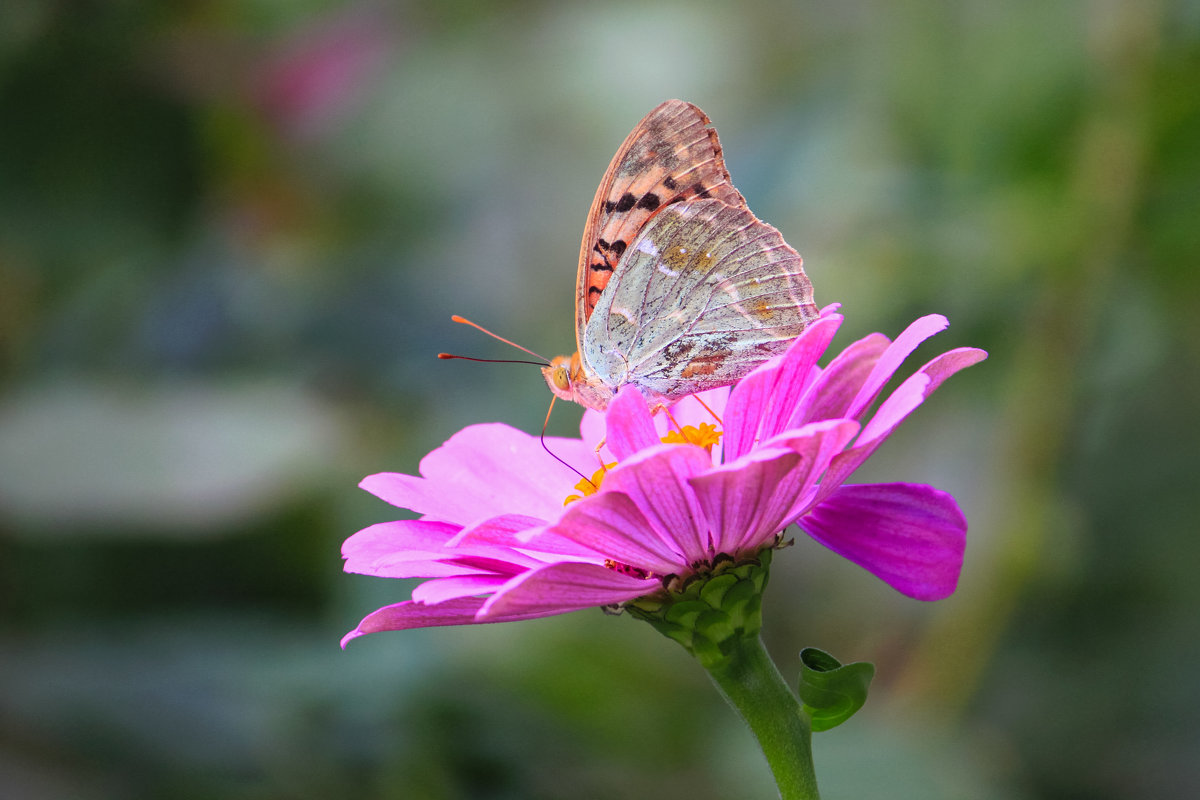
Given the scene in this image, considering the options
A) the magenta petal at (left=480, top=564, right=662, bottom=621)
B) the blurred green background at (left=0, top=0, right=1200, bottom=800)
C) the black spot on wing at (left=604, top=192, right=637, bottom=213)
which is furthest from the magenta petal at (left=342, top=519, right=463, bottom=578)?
the blurred green background at (left=0, top=0, right=1200, bottom=800)

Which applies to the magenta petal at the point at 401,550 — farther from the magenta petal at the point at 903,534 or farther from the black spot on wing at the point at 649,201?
the black spot on wing at the point at 649,201

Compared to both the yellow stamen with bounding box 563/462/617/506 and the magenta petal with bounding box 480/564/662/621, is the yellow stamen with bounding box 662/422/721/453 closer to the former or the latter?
the yellow stamen with bounding box 563/462/617/506

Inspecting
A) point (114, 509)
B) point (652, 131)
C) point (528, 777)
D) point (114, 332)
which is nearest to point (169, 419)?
point (114, 509)

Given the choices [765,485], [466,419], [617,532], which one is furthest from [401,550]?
[466,419]

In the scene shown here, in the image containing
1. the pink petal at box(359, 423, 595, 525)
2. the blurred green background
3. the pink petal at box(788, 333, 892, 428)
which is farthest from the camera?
the blurred green background

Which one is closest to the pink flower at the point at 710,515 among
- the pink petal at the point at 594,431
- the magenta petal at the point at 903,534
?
the magenta petal at the point at 903,534

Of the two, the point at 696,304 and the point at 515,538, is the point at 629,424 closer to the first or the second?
the point at 515,538
